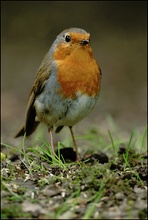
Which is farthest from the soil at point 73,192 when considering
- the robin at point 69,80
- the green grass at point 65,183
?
the robin at point 69,80

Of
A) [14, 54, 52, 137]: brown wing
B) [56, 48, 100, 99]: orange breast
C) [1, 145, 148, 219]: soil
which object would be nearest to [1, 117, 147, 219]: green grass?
[1, 145, 148, 219]: soil

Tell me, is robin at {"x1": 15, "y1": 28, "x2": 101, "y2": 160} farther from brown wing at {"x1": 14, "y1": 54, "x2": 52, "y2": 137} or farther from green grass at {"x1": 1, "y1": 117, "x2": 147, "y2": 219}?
green grass at {"x1": 1, "y1": 117, "x2": 147, "y2": 219}

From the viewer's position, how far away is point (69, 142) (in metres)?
5.61

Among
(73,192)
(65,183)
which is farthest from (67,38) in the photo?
(73,192)

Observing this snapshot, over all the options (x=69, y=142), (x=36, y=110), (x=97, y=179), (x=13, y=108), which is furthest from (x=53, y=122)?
(x=13, y=108)

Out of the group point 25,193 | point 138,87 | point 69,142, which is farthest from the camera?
point 138,87

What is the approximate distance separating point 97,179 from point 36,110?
150 cm

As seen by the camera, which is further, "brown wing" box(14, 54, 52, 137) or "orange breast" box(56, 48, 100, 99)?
"brown wing" box(14, 54, 52, 137)

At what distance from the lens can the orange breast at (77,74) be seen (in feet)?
14.3

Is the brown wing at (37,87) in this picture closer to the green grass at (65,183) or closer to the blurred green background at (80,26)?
the green grass at (65,183)

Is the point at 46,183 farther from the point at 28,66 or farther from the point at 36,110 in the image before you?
the point at 28,66

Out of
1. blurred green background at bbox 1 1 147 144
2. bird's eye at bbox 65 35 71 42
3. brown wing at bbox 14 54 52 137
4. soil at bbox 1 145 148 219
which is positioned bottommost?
soil at bbox 1 145 148 219

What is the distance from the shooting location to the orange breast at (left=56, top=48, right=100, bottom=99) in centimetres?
437

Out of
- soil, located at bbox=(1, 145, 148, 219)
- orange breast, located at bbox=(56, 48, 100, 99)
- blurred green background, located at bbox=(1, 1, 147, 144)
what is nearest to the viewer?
soil, located at bbox=(1, 145, 148, 219)
